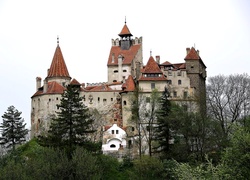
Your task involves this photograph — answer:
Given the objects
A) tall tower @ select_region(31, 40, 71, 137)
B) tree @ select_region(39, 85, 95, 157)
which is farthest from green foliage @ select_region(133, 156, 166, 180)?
tall tower @ select_region(31, 40, 71, 137)

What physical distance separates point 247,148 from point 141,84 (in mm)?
43320

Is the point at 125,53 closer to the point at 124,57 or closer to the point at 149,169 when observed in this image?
the point at 124,57

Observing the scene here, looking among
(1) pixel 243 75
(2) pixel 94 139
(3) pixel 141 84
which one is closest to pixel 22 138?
(2) pixel 94 139

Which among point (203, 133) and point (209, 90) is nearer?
point (203, 133)

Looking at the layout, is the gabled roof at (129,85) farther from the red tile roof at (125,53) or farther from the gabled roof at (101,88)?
the red tile roof at (125,53)

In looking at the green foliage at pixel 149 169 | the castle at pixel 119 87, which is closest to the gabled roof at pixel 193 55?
the castle at pixel 119 87

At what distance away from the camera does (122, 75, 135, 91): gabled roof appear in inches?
3123

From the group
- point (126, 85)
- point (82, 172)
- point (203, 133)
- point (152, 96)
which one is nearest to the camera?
point (82, 172)

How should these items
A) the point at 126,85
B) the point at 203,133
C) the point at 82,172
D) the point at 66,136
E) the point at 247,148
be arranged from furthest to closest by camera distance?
the point at 126,85
the point at 203,133
the point at 66,136
the point at 82,172
the point at 247,148

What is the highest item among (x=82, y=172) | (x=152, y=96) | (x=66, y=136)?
(x=152, y=96)

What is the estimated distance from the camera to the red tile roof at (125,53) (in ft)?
288

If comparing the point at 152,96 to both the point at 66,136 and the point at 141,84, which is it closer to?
the point at 141,84

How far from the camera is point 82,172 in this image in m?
51.5

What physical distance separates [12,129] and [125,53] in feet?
70.1
